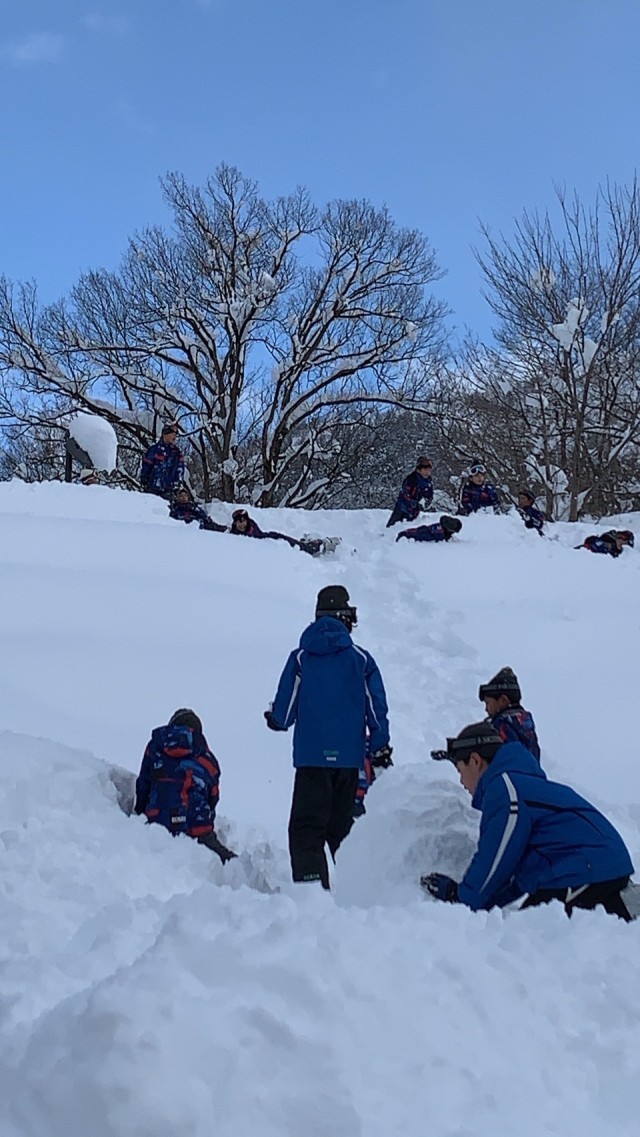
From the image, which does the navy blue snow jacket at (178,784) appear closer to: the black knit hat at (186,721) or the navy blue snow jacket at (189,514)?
the black knit hat at (186,721)

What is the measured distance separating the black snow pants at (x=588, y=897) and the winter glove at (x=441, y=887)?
11.9 inches

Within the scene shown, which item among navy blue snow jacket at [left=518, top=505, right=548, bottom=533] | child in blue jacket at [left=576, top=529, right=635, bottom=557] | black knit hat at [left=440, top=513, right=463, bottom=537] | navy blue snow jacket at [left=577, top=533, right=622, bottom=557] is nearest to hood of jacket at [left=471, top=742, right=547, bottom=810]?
black knit hat at [left=440, top=513, right=463, bottom=537]

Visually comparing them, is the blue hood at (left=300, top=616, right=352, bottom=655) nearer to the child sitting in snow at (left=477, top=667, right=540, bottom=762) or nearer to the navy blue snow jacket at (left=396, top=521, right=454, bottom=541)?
the child sitting in snow at (left=477, top=667, right=540, bottom=762)

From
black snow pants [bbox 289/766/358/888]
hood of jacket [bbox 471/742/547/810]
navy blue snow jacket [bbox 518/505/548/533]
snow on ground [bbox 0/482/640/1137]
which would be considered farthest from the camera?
navy blue snow jacket [bbox 518/505/548/533]

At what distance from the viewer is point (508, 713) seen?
15.4ft

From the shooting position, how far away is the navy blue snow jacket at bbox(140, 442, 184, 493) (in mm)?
15000

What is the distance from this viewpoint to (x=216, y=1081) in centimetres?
157

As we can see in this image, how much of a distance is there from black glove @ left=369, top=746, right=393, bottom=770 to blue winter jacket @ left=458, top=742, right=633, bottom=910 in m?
1.97

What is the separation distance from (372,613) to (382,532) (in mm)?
4902

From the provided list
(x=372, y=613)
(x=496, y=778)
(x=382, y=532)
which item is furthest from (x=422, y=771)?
(x=382, y=532)

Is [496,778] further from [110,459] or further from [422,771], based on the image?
[110,459]

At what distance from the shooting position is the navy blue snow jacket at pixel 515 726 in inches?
182

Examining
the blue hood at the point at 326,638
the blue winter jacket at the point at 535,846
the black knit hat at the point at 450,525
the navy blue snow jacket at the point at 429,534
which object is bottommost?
the blue winter jacket at the point at 535,846

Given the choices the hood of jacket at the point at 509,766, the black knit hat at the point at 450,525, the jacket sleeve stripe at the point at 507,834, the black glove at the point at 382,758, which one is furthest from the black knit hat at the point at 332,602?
the black knit hat at the point at 450,525
